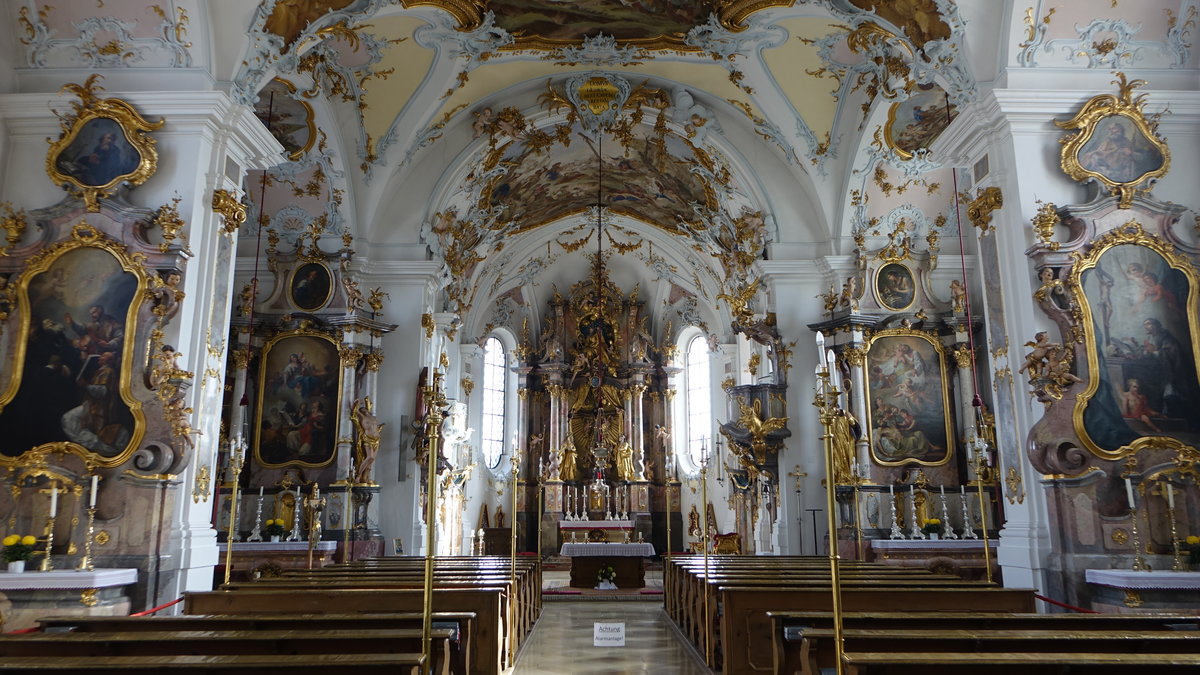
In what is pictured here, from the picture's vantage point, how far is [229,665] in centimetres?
377

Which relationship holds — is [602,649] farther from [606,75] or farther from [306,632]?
[606,75]

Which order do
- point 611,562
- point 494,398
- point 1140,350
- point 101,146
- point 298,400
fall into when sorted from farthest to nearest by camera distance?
point 494,398 → point 611,562 → point 298,400 → point 101,146 → point 1140,350

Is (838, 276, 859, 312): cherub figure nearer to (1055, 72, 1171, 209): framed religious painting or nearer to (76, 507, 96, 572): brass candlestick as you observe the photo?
(1055, 72, 1171, 209): framed religious painting

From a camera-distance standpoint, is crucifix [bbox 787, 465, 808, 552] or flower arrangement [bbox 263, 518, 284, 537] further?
crucifix [bbox 787, 465, 808, 552]

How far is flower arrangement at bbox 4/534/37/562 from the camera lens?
22.4 ft

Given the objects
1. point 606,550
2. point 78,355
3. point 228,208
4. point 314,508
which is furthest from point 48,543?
point 606,550

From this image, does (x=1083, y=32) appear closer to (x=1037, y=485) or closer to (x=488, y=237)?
(x=1037, y=485)

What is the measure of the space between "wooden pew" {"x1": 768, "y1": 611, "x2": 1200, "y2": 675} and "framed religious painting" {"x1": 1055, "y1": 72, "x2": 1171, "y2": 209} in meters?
4.35

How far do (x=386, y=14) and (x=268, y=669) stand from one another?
898 cm

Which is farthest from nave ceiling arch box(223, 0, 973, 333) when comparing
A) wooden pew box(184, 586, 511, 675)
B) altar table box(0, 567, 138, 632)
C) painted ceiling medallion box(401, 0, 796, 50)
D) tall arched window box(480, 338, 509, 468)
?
tall arched window box(480, 338, 509, 468)

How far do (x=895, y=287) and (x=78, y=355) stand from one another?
11.4 meters

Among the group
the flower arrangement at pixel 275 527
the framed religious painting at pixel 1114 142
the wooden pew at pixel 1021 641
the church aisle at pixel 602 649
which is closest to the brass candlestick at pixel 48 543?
the church aisle at pixel 602 649

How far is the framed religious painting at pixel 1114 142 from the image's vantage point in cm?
798

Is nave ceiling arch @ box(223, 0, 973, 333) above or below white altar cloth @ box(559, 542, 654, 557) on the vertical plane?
above
